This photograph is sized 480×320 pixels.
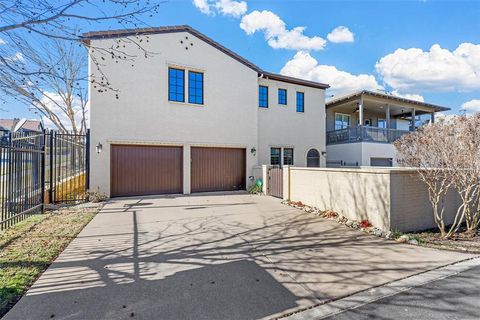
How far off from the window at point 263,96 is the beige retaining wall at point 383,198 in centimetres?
771

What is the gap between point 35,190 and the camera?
7320mm

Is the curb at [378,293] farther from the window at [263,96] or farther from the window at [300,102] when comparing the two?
the window at [300,102]

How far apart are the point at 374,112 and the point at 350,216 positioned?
55.7 ft

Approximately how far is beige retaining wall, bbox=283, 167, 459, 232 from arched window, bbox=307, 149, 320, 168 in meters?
8.02

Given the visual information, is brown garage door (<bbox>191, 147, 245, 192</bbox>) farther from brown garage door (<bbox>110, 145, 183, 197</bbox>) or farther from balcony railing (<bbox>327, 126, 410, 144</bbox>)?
balcony railing (<bbox>327, 126, 410, 144</bbox>)

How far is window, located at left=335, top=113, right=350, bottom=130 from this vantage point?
19719 millimetres

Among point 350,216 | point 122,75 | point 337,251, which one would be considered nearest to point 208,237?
point 337,251

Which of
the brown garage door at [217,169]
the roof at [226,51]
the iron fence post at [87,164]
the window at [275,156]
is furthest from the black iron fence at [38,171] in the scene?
the window at [275,156]

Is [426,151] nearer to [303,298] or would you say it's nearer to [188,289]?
[303,298]

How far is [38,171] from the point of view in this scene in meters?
7.49

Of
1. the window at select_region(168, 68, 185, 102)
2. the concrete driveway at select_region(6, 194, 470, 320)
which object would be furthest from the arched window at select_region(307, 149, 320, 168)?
the concrete driveway at select_region(6, 194, 470, 320)

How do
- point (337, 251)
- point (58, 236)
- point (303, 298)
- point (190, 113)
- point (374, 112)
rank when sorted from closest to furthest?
point (303, 298)
point (337, 251)
point (58, 236)
point (190, 113)
point (374, 112)

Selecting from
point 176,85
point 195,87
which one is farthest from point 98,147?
point 195,87

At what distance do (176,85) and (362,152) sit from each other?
11.7 meters
